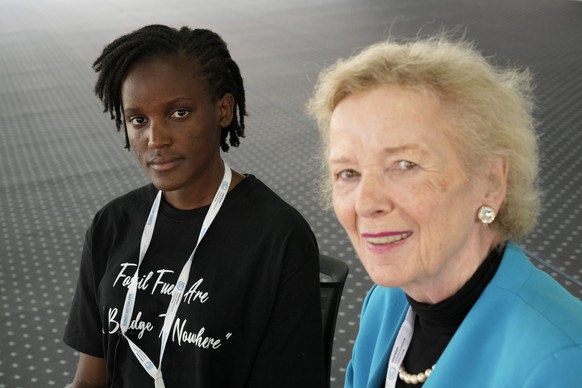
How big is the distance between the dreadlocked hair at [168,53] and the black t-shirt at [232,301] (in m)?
0.27

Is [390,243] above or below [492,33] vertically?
above

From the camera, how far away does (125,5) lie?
13281 millimetres

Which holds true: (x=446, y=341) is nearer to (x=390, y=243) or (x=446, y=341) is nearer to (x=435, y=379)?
(x=435, y=379)

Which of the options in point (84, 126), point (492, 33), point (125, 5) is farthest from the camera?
point (125, 5)

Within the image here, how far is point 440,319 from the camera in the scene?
1.59 metres

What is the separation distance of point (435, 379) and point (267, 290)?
588mm

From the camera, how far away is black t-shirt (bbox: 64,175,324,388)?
199 cm

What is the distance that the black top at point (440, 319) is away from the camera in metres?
1.54

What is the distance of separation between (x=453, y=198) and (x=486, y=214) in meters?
0.09

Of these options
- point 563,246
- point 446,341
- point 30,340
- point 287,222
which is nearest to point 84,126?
point 30,340

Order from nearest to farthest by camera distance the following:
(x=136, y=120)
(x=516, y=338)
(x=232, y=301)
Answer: (x=516, y=338)
(x=232, y=301)
(x=136, y=120)

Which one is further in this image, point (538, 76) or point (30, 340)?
point (538, 76)

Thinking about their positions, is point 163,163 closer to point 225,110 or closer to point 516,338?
point 225,110

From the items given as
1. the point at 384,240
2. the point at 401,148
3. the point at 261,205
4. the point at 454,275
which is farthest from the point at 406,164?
the point at 261,205
